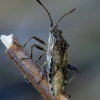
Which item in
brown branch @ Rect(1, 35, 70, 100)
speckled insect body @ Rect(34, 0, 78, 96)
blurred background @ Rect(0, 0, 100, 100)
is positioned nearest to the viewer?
brown branch @ Rect(1, 35, 70, 100)

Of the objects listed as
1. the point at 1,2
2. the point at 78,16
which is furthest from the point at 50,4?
the point at 1,2

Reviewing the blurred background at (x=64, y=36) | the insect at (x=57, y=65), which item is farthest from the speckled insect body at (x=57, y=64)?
the blurred background at (x=64, y=36)

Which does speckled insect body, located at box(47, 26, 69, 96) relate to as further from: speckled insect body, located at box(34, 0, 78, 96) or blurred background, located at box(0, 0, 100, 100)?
blurred background, located at box(0, 0, 100, 100)

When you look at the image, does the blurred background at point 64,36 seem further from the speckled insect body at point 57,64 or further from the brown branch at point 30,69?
the brown branch at point 30,69

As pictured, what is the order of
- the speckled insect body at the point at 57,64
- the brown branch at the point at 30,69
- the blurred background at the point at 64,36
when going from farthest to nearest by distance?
the blurred background at the point at 64,36, the speckled insect body at the point at 57,64, the brown branch at the point at 30,69

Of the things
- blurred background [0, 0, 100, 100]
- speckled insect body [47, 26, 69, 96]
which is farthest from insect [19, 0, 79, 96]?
blurred background [0, 0, 100, 100]

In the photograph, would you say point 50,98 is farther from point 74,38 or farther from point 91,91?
point 74,38

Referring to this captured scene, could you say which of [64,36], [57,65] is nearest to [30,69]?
[57,65]

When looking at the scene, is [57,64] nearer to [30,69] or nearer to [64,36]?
[30,69]
